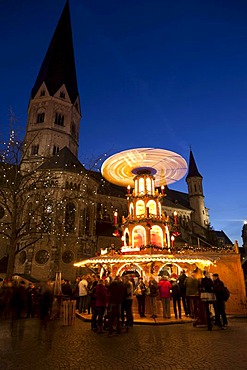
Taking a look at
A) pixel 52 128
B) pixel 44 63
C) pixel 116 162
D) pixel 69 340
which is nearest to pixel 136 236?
pixel 116 162

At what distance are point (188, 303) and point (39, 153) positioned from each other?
126 feet

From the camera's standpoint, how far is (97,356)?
590 centimetres

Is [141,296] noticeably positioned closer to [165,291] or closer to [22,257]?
[165,291]

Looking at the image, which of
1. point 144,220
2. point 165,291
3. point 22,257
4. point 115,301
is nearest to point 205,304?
point 165,291

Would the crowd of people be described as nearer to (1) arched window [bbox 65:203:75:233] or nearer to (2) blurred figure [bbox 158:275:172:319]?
(2) blurred figure [bbox 158:275:172:319]

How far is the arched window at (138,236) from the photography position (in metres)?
22.6

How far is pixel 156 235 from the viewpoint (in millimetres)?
22969

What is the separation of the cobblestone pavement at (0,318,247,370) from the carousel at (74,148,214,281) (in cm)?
882

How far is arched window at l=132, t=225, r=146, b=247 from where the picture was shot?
891 inches

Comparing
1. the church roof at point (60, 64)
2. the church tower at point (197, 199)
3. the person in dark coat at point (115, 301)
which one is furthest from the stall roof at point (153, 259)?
the church tower at point (197, 199)

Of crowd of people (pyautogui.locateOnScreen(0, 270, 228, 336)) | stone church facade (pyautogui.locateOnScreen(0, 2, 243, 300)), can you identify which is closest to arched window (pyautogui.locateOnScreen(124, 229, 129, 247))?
stone church facade (pyautogui.locateOnScreen(0, 2, 243, 300))

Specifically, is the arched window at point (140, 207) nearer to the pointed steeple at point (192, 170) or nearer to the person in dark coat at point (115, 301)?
the person in dark coat at point (115, 301)

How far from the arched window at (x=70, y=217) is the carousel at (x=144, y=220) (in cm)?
961

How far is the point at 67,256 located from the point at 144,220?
47.3ft
